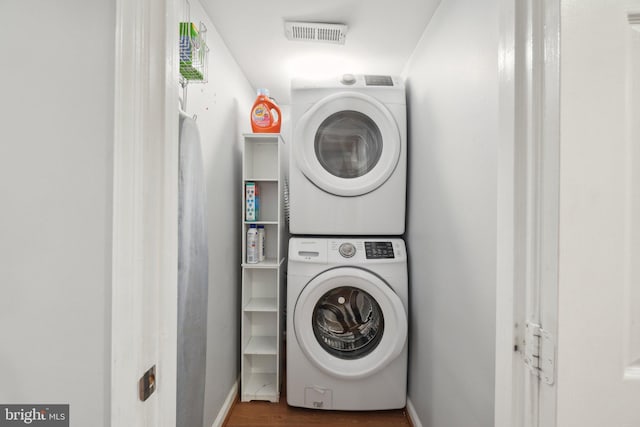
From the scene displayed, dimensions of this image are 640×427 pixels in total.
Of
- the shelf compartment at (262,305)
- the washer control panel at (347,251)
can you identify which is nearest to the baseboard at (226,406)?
the shelf compartment at (262,305)

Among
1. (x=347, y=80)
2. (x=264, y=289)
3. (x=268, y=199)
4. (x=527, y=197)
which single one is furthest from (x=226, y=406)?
(x=347, y=80)

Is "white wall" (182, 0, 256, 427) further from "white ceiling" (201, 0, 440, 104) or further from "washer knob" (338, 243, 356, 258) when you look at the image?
"washer knob" (338, 243, 356, 258)

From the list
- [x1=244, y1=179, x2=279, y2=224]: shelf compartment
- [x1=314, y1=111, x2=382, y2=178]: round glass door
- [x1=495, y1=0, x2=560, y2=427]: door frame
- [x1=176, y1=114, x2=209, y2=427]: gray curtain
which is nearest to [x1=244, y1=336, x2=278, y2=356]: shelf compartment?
[x1=176, y1=114, x2=209, y2=427]: gray curtain

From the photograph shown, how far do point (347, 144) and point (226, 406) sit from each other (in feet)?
5.75

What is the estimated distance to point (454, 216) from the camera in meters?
1.28

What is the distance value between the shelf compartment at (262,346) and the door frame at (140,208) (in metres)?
1.47

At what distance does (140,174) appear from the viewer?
530 mm

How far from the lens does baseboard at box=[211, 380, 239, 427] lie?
5.55 ft

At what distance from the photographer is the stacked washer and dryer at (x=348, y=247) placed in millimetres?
1726

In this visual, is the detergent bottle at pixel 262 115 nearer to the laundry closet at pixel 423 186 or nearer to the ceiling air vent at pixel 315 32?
the laundry closet at pixel 423 186

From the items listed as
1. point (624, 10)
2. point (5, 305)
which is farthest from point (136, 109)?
point (624, 10)

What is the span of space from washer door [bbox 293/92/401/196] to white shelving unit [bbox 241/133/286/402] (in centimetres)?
25

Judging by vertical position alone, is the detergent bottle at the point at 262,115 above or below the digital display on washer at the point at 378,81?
below

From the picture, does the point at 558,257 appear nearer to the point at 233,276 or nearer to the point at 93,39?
the point at 93,39
